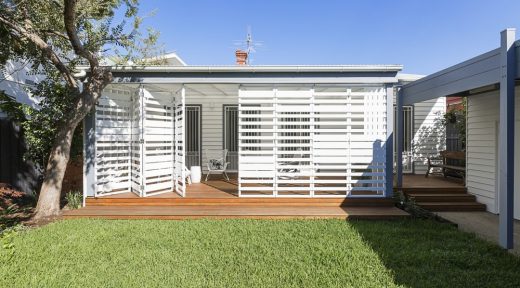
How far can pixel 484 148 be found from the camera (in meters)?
8.07

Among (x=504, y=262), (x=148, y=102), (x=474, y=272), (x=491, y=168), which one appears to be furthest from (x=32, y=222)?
(x=491, y=168)

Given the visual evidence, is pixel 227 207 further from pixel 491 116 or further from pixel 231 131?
Answer: pixel 491 116

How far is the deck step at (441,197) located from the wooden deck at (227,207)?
117cm

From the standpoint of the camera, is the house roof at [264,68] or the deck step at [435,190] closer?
the house roof at [264,68]

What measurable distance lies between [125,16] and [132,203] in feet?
13.2

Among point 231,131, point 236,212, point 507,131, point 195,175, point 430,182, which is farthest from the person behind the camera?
point 231,131

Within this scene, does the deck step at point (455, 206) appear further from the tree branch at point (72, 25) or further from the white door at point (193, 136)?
the tree branch at point (72, 25)

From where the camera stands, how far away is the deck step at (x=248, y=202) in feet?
24.0

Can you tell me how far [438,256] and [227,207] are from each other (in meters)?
4.02

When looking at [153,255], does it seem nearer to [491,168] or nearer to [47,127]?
[47,127]

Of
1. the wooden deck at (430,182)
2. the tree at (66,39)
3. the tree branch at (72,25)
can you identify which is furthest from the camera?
the wooden deck at (430,182)

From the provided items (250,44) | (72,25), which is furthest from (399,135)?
(250,44)

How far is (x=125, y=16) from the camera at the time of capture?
24.5ft

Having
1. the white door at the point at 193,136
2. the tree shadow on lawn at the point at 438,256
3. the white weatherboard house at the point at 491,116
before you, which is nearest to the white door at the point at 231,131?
the white door at the point at 193,136
